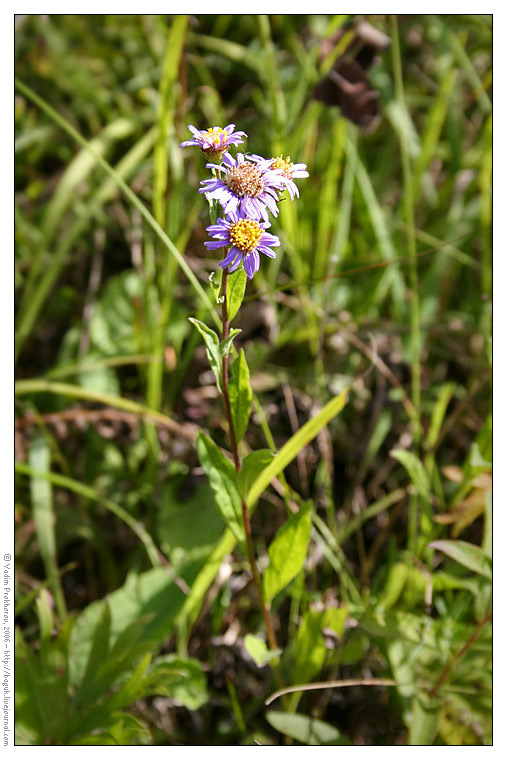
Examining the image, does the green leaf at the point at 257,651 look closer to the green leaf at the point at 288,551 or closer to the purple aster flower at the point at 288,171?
the green leaf at the point at 288,551

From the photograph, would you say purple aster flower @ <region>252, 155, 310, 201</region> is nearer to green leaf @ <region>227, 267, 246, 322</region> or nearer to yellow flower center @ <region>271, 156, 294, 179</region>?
yellow flower center @ <region>271, 156, 294, 179</region>

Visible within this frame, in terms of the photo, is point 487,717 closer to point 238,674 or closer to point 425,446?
point 238,674

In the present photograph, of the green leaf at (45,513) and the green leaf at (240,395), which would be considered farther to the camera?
the green leaf at (45,513)

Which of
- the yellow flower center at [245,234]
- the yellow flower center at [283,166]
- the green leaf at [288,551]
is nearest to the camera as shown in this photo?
the yellow flower center at [245,234]

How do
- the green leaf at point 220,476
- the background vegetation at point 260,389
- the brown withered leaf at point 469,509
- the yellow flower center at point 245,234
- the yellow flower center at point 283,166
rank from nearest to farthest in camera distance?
the yellow flower center at point 245,234, the yellow flower center at point 283,166, the green leaf at point 220,476, the background vegetation at point 260,389, the brown withered leaf at point 469,509

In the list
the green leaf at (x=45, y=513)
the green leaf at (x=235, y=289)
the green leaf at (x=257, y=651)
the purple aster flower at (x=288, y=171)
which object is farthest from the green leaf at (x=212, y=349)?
the green leaf at (x=45, y=513)

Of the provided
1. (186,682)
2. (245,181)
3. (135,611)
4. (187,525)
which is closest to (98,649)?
(135,611)
